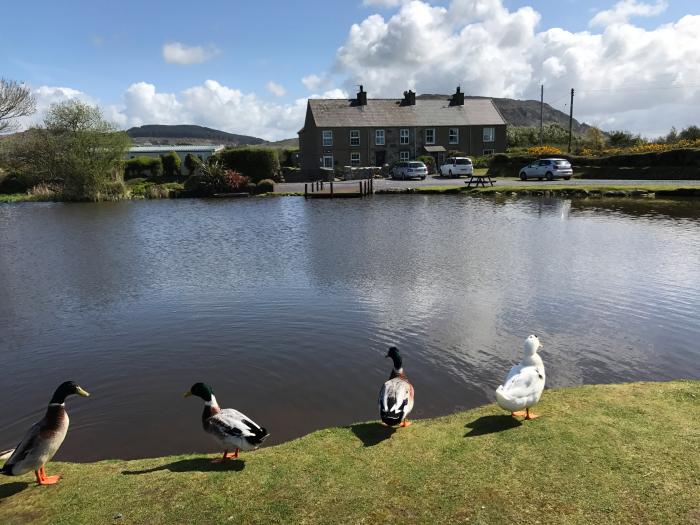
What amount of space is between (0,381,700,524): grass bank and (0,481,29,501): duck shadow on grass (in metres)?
0.02

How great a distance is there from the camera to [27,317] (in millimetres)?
14500

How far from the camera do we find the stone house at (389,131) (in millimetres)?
75125

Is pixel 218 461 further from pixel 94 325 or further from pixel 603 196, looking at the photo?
pixel 603 196

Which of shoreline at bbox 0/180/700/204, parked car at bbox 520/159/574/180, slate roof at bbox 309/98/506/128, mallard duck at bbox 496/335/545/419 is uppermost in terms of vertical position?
slate roof at bbox 309/98/506/128

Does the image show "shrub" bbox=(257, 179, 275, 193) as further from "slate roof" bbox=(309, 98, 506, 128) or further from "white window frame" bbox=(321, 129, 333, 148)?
"slate roof" bbox=(309, 98, 506, 128)

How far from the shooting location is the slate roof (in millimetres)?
75750

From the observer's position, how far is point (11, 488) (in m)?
6.34

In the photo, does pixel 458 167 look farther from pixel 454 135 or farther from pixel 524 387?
pixel 524 387

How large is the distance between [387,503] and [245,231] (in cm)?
2519

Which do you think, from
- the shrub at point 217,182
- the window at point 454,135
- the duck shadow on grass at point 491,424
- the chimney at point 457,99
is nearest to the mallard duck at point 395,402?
the duck shadow on grass at point 491,424

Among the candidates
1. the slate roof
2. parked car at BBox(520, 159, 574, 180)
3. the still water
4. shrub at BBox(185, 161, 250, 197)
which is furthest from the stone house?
the still water

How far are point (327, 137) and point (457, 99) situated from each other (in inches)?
874

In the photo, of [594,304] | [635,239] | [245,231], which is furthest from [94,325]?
[635,239]

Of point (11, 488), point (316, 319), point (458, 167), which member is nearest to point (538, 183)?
point (458, 167)
